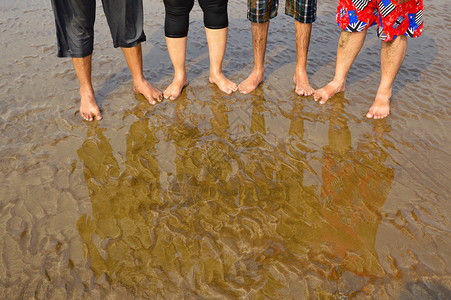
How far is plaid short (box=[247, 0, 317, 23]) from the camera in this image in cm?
329

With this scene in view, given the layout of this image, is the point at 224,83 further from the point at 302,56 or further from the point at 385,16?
the point at 385,16

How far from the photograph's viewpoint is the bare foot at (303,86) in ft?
11.8

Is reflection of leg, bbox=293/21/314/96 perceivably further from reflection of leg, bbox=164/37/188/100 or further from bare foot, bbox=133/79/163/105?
bare foot, bbox=133/79/163/105

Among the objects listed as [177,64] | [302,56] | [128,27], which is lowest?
[177,64]

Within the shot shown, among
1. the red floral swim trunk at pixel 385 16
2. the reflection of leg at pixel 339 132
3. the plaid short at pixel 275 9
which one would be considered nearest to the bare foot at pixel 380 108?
the reflection of leg at pixel 339 132

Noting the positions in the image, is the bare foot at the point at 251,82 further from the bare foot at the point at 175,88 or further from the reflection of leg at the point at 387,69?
the reflection of leg at the point at 387,69

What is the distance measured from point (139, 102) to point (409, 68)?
3099 mm

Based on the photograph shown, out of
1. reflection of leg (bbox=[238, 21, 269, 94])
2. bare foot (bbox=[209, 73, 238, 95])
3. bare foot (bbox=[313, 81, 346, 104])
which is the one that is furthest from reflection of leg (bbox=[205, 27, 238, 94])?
bare foot (bbox=[313, 81, 346, 104])

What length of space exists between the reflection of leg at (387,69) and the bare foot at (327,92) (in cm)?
41

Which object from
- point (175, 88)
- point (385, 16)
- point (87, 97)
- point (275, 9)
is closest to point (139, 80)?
point (175, 88)

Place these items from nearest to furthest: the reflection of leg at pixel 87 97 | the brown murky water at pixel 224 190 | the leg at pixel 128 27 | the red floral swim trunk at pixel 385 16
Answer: the brown murky water at pixel 224 190 < the red floral swim trunk at pixel 385 16 < the leg at pixel 128 27 < the reflection of leg at pixel 87 97

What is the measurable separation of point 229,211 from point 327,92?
1.82 metres

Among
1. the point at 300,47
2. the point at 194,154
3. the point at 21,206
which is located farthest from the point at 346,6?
the point at 21,206

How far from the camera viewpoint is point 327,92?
3.49 m
